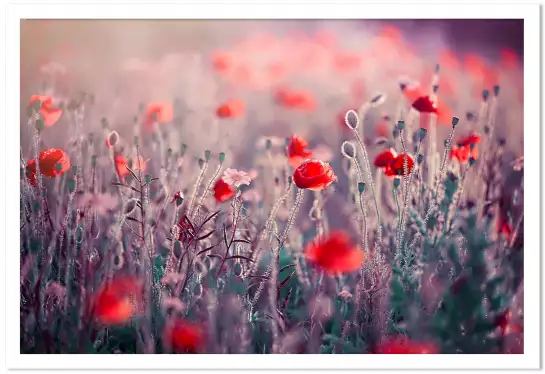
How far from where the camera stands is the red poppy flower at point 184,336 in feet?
4.58

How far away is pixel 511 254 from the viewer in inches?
55.8

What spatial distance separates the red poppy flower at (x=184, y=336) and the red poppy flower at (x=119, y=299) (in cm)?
12

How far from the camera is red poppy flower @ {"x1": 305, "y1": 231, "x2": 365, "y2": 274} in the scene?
1.39 m

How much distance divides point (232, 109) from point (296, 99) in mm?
186

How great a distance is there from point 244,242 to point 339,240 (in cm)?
27

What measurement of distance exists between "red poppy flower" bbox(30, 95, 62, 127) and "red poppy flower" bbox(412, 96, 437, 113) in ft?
3.36

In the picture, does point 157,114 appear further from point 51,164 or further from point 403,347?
point 403,347

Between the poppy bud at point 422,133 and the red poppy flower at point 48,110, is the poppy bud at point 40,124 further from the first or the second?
the poppy bud at point 422,133

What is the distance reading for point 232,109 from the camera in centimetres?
140

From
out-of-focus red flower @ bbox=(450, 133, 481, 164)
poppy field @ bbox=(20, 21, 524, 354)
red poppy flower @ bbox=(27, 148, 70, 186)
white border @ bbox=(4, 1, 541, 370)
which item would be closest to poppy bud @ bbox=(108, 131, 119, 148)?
poppy field @ bbox=(20, 21, 524, 354)

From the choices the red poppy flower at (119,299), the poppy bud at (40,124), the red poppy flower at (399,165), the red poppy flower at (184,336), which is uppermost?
the poppy bud at (40,124)

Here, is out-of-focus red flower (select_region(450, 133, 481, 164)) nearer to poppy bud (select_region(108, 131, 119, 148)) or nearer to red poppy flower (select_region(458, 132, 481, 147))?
red poppy flower (select_region(458, 132, 481, 147))
